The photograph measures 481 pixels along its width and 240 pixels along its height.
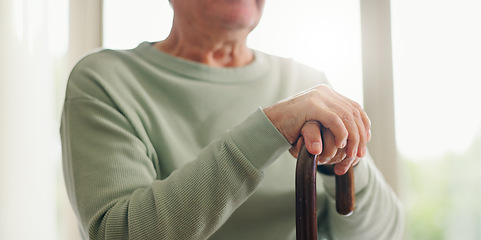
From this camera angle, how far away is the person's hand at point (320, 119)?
24.6 inches

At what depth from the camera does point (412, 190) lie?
1.52 metres

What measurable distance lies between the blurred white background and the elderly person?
1.90 feet

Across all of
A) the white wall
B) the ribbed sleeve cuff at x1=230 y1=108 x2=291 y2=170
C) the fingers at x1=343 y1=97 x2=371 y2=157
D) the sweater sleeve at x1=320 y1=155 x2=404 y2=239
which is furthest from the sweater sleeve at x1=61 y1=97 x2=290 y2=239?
the white wall

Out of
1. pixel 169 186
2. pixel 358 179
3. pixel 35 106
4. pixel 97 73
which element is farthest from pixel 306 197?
pixel 35 106

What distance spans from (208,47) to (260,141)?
375 mm

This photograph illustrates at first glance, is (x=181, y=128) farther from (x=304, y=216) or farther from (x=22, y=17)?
(x=22, y=17)

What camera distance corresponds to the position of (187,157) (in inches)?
33.0

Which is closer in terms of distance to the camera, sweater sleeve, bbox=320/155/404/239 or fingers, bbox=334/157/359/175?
fingers, bbox=334/157/359/175

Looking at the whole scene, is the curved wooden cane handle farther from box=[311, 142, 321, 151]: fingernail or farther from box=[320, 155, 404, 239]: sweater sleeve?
box=[320, 155, 404, 239]: sweater sleeve

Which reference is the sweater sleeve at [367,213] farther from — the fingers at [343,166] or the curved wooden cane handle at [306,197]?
the curved wooden cane handle at [306,197]

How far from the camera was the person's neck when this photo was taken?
94cm

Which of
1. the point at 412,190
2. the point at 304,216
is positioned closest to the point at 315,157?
the point at 304,216

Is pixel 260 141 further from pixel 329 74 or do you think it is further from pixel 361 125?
pixel 329 74

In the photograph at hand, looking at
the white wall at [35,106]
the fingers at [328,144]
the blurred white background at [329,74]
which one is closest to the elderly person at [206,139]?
the fingers at [328,144]
